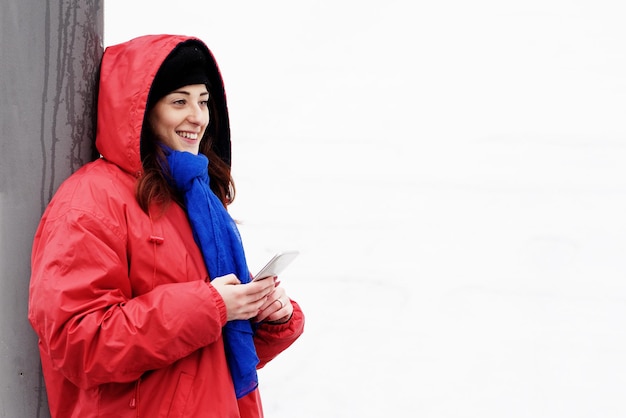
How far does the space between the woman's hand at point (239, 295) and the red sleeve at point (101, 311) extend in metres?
0.05

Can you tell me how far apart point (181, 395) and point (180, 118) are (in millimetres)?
666

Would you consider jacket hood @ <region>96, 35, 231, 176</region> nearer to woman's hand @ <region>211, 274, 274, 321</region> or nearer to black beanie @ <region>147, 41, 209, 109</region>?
black beanie @ <region>147, 41, 209, 109</region>

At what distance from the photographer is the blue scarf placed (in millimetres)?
1674

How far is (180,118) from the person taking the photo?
5.78ft

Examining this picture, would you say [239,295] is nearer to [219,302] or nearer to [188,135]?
[219,302]

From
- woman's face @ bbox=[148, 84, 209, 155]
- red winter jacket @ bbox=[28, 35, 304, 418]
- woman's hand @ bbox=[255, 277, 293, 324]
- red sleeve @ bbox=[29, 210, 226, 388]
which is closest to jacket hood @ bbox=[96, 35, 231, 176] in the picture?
red winter jacket @ bbox=[28, 35, 304, 418]

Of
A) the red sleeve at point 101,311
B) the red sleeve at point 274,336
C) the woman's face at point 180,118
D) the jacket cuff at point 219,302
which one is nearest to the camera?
the red sleeve at point 101,311

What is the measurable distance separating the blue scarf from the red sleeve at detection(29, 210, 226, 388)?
0.16 meters

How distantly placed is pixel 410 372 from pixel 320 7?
2652 mm

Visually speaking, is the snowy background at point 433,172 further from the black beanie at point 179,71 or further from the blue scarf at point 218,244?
the black beanie at point 179,71

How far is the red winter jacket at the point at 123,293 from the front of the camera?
1.44m

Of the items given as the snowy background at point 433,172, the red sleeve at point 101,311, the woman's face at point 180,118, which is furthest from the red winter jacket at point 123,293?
the snowy background at point 433,172

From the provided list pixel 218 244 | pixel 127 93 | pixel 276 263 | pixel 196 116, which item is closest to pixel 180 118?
pixel 196 116

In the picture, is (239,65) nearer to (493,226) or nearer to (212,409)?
(493,226)
